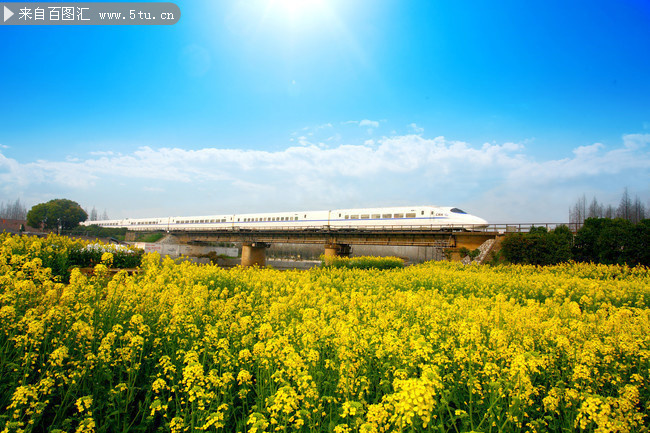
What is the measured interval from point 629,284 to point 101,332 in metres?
13.7

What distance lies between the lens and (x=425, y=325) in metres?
5.20

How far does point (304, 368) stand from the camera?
3.60 meters

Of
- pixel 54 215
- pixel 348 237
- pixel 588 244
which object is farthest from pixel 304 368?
pixel 54 215

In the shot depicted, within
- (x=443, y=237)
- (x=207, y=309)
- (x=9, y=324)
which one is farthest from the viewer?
(x=443, y=237)

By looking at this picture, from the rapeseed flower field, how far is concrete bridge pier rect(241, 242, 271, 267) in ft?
143

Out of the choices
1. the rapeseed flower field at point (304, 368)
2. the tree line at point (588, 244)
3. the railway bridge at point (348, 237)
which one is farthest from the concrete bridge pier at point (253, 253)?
the rapeseed flower field at point (304, 368)

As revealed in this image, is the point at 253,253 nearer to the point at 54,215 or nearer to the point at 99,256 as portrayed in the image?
the point at 99,256

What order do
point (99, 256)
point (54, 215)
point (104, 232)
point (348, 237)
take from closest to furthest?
1. point (99, 256)
2. point (348, 237)
3. point (104, 232)
4. point (54, 215)

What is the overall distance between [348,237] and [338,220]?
3.46 meters

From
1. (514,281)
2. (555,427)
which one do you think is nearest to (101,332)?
(555,427)

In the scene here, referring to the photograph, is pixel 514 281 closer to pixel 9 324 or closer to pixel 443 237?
pixel 9 324

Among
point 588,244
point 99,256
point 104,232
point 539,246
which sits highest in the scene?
point 588,244

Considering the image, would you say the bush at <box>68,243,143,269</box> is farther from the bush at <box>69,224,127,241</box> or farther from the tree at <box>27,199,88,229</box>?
the tree at <box>27,199,88,229</box>

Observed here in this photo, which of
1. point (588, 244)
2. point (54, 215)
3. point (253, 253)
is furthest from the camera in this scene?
point (54, 215)
